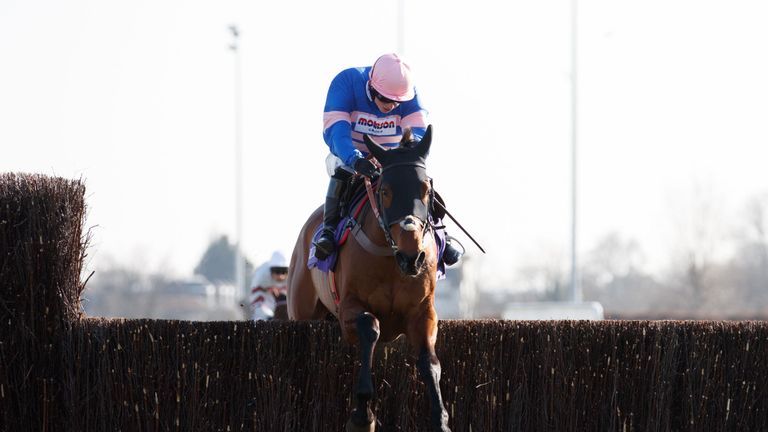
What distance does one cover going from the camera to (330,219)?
9398mm

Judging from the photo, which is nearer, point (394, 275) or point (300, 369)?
point (394, 275)

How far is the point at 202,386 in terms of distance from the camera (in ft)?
30.7

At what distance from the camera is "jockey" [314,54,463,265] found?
935 centimetres

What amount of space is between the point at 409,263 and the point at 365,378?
0.94m

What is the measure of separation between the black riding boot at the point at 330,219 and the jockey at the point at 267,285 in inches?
221

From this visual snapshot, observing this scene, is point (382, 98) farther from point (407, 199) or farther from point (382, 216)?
point (407, 199)

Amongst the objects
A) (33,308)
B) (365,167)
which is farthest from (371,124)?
(33,308)

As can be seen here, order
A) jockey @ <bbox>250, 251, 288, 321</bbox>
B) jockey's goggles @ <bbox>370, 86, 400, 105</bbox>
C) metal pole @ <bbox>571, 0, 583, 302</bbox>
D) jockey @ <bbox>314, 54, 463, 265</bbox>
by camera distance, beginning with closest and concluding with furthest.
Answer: jockey @ <bbox>314, 54, 463, 265</bbox>
jockey's goggles @ <bbox>370, 86, 400, 105</bbox>
jockey @ <bbox>250, 251, 288, 321</bbox>
metal pole @ <bbox>571, 0, 583, 302</bbox>

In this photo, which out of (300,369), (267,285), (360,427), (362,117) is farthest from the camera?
(267,285)

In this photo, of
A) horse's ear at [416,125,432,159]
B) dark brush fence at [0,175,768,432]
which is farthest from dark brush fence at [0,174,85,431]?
horse's ear at [416,125,432,159]

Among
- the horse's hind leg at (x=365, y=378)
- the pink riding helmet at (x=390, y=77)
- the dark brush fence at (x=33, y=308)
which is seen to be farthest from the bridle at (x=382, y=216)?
the dark brush fence at (x=33, y=308)

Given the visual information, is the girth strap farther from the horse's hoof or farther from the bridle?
the horse's hoof

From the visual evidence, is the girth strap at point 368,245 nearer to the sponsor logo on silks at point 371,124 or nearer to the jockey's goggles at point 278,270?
the sponsor logo on silks at point 371,124

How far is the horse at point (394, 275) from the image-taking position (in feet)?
26.8
